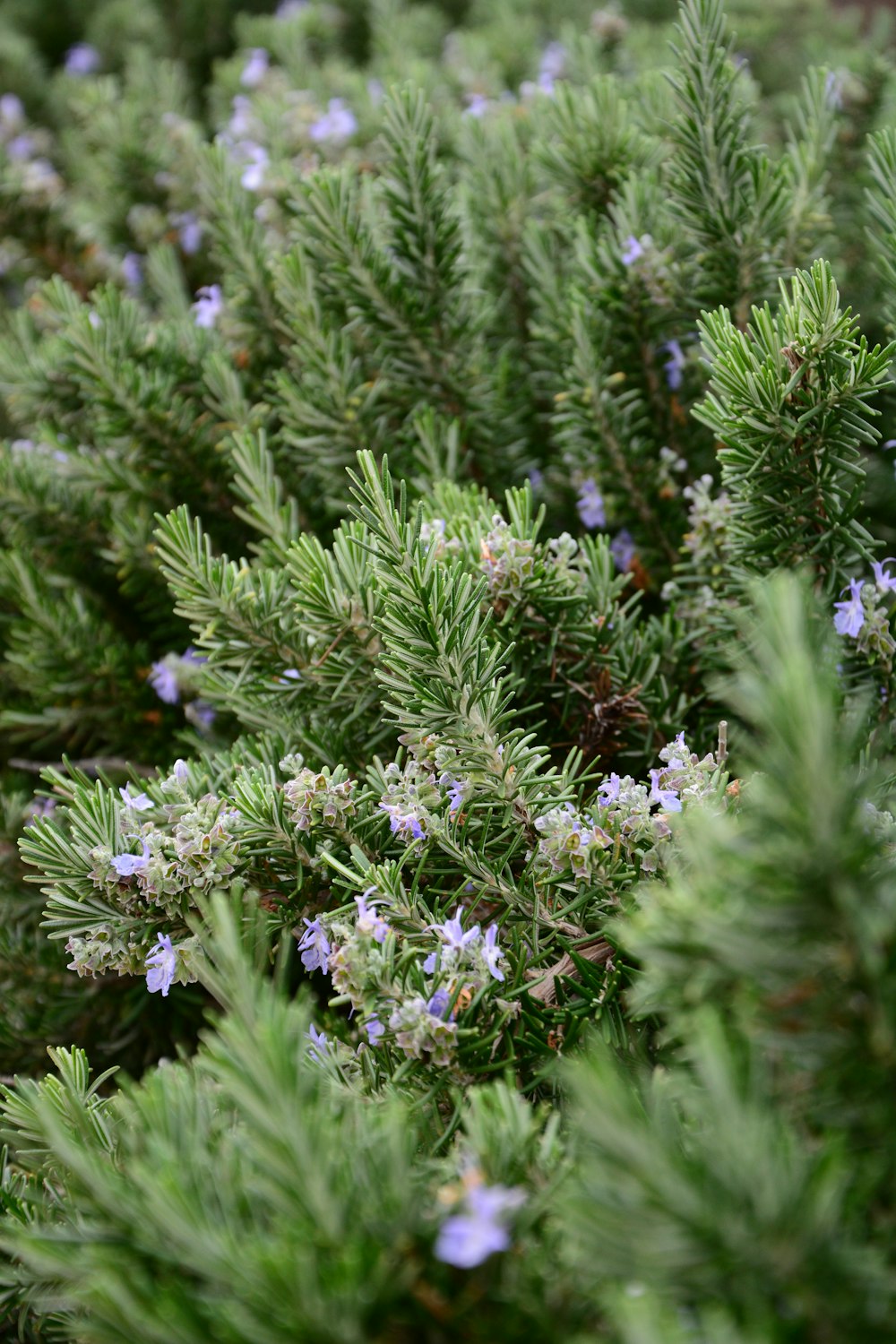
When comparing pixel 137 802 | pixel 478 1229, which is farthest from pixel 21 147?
pixel 478 1229

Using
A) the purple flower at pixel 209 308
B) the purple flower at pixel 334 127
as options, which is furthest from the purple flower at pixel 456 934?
the purple flower at pixel 334 127

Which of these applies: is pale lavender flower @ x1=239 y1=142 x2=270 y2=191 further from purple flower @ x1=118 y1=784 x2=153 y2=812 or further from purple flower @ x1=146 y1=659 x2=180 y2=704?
purple flower @ x1=118 y1=784 x2=153 y2=812

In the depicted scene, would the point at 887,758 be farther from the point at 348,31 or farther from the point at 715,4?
the point at 348,31

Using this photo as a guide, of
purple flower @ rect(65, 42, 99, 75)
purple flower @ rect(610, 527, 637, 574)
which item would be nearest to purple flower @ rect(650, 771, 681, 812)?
purple flower @ rect(610, 527, 637, 574)

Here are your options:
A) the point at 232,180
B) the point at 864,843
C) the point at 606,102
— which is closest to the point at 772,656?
the point at 864,843

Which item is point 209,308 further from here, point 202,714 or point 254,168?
point 202,714
